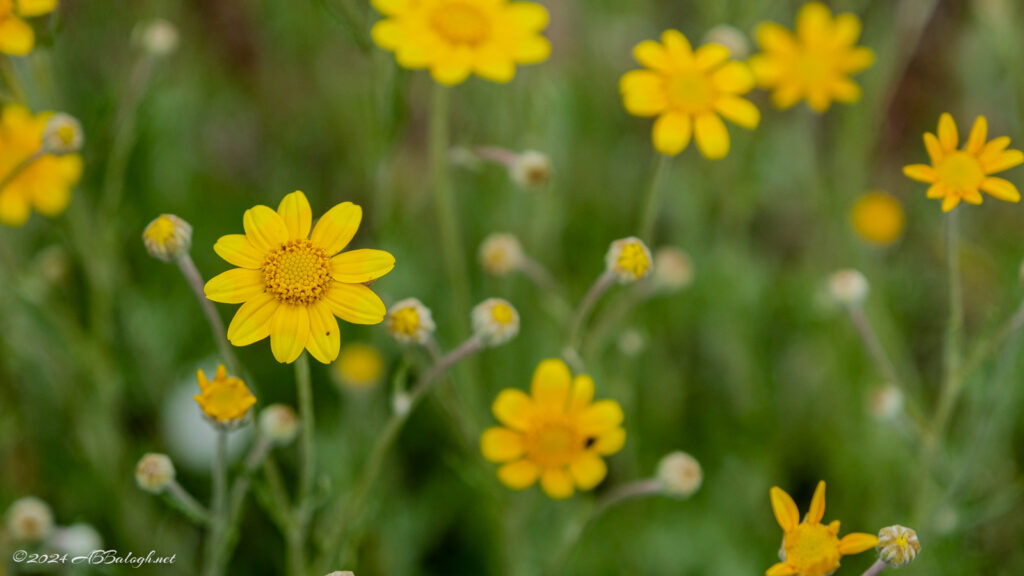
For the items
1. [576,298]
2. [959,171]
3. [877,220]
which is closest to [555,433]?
[959,171]

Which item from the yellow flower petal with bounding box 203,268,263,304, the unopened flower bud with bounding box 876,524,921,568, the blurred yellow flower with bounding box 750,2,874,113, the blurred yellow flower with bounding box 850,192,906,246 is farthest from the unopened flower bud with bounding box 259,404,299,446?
the blurred yellow flower with bounding box 850,192,906,246

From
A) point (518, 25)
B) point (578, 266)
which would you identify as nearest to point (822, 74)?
point (518, 25)

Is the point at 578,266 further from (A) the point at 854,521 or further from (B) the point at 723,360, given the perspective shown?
(A) the point at 854,521

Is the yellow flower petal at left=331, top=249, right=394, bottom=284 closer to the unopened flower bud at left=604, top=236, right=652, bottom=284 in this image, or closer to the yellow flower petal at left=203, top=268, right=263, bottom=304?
the yellow flower petal at left=203, top=268, right=263, bottom=304

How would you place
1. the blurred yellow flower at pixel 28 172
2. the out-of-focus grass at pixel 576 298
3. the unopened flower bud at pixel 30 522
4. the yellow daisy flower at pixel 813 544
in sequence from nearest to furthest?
the yellow daisy flower at pixel 813 544 < the unopened flower bud at pixel 30 522 < the blurred yellow flower at pixel 28 172 < the out-of-focus grass at pixel 576 298

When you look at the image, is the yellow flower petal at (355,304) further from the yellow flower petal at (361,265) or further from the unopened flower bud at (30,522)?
the unopened flower bud at (30,522)

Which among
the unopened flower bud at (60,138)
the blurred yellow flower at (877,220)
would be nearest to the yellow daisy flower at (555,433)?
the unopened flower bud at (60,138)
